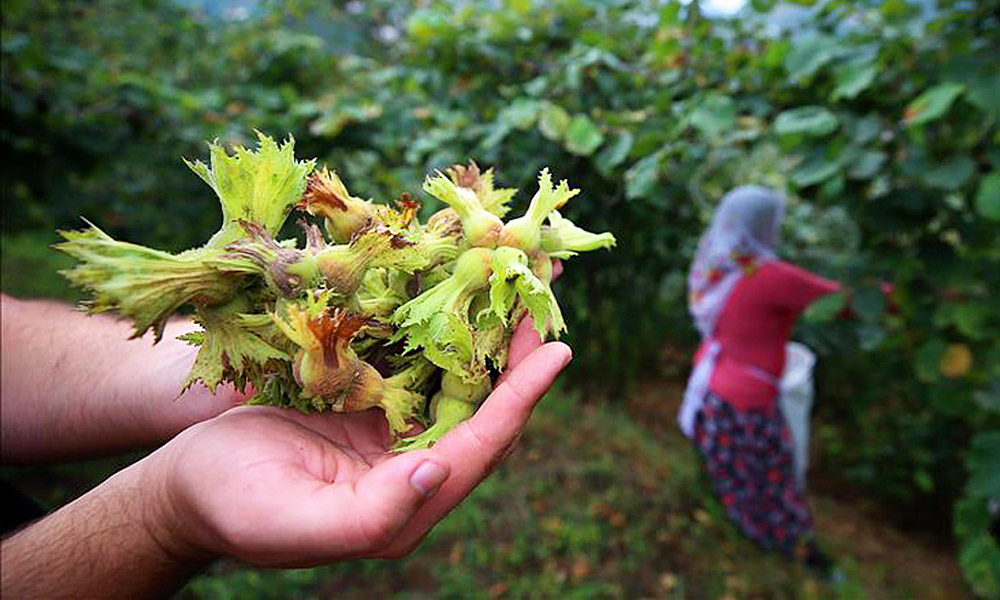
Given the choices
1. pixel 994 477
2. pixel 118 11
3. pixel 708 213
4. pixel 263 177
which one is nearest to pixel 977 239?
pixel 994 477

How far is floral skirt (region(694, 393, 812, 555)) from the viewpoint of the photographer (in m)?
3.23

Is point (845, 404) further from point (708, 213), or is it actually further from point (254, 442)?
point (254, 442)

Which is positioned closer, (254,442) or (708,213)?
(254,442)

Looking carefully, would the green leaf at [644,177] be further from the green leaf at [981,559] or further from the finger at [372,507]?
the green leaf at [981,559]

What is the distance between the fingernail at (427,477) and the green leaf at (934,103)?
1473mm

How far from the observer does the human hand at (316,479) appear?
761mm

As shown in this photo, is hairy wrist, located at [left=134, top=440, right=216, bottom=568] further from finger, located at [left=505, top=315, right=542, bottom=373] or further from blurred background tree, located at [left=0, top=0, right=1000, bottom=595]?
blurred background tree, located at [left=0, top=0, right=1000, bottom=595]

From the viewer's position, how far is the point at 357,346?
3.31 feet

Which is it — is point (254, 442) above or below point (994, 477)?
above

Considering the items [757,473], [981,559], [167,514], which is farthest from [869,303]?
[167,514]

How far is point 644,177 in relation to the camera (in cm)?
173

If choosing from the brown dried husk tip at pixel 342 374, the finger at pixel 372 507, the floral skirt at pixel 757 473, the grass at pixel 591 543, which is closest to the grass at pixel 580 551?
the grass at pixel 591 543

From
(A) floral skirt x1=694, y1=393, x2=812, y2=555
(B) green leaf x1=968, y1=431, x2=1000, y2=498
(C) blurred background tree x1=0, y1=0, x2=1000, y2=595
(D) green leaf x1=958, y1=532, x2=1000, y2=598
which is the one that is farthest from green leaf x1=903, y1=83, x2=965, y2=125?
(A) floral skirt x1=694, y1=393, x2=812, y2=555

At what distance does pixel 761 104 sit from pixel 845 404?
3319 mm
